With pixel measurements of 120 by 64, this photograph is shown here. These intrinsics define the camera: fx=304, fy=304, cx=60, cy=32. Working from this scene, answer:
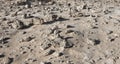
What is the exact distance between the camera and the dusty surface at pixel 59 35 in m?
6.28

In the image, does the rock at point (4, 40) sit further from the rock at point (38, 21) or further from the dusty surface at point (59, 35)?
the rock at point (38, 21)

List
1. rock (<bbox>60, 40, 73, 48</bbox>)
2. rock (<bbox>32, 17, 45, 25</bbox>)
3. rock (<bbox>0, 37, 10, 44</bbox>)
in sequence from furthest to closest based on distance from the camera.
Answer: rock (<bbox>32, 17, 45, 25</bbox>) → rock (<bbox>0, 37, 10, 44</bbox>) → rock (<bbox>60, 40, 73, 48</bbox>)

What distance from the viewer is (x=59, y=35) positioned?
7031 mm

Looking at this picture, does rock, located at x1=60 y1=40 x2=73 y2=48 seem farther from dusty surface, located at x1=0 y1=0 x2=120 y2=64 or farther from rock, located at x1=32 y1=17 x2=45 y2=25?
rock, located at x1=32 y1=17 x2=45 y2=25

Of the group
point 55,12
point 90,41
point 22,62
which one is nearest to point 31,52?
point 22,62

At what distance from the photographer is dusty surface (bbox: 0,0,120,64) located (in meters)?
6.28

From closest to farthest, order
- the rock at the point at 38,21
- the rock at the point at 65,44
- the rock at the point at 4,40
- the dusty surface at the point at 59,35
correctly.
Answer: the dusty surface at the point at 59,35 → the rock at the point at 65,44 → the rock at the point at 4,40 → the rock at the point at 38,21

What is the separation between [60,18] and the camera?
27.5 feet

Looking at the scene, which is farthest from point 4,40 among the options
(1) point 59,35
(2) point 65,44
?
(2) point 65,44

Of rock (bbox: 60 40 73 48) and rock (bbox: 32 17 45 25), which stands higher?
rock (bbox: 32 17 45 25)

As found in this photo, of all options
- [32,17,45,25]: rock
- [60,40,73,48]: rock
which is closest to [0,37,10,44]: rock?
[32,17,45,25]: rock

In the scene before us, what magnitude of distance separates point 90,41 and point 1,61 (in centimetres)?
200

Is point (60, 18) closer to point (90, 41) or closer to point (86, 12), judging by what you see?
point (86, 12)

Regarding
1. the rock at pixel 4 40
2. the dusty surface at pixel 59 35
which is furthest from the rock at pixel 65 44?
the rock at pixel 4 40
